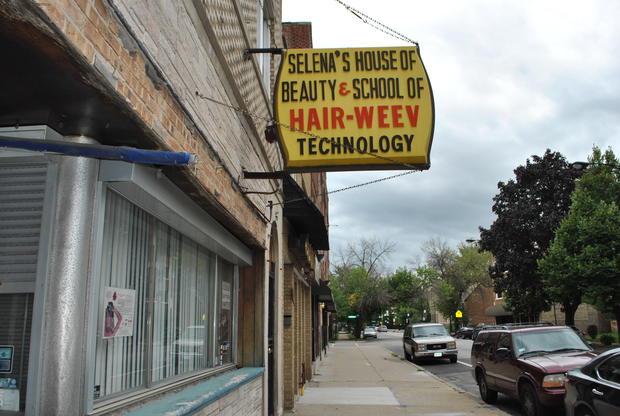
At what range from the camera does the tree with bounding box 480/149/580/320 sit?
33.7 metres

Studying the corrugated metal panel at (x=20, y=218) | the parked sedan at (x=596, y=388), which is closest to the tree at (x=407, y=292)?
the parked sedan at (x=596, y=388)

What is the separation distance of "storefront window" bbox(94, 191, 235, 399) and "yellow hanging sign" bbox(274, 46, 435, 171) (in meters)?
1.58

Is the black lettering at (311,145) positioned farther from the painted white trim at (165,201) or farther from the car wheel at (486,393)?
the car wheel at (486,393)

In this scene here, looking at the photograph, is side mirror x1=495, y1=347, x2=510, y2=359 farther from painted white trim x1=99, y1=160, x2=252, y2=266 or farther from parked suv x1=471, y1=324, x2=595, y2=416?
painted white trim x1=99, y1=160, x2=252, y2=266

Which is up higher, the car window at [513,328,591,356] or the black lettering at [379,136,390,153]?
the black lettering at [379,136,390,153]

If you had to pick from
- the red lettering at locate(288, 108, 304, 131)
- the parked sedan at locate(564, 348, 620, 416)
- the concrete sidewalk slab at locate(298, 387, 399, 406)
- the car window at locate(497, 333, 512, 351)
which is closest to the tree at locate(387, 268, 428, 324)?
the concrete sidewalk slab at locate(298, 387, 399, 406)

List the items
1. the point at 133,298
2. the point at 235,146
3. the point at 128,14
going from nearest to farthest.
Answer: the point at 128,14 < the point at 133,298 < the point at 235,146

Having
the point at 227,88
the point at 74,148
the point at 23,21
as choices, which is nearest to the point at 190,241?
the point at 227,88

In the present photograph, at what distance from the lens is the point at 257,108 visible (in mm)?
7066

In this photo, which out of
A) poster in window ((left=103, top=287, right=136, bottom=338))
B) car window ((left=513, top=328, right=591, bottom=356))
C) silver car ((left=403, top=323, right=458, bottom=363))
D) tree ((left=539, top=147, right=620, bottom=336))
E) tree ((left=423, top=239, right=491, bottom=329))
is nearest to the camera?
poster in window ((left=103, top=287, right=136, bottom=338))

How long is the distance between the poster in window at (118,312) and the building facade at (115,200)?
13 mm

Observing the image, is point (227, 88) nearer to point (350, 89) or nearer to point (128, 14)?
point (350, 89)

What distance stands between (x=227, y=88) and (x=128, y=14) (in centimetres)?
243

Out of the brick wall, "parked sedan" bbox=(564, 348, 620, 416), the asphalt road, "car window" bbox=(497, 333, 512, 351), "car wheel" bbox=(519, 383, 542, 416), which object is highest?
the brick wall
